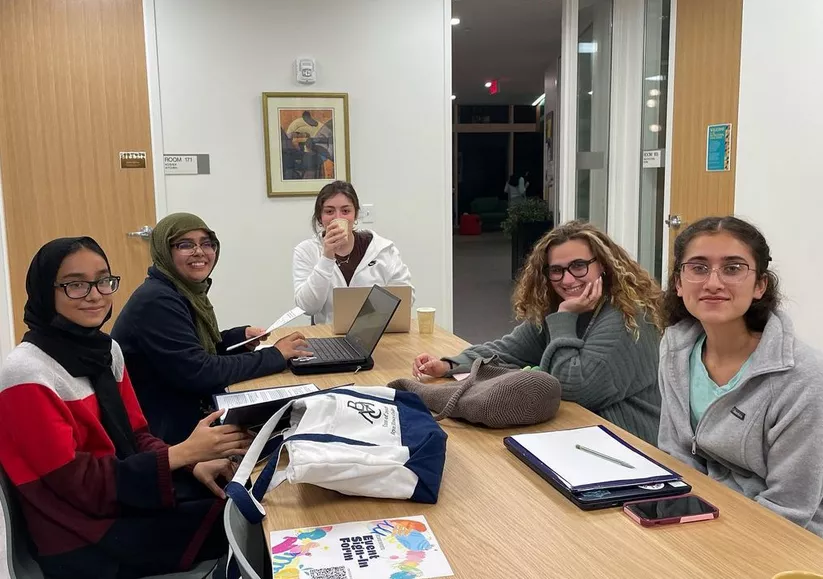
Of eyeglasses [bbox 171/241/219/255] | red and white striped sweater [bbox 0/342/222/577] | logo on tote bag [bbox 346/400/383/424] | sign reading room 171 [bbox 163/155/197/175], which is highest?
sign reading room 171 [bbox 163/155/197/175]

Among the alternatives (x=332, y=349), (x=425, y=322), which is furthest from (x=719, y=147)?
(x=332, y=349)

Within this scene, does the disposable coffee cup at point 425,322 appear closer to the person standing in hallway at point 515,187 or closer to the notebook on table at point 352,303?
the notebook on table at point 352,303

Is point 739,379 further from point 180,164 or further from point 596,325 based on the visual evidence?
point 180,164

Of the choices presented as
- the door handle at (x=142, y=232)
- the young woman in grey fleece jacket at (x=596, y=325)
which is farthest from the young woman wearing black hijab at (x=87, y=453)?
the door handle at (x=142, y=232)

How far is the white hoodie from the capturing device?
10.2 feet

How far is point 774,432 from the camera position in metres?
1.36

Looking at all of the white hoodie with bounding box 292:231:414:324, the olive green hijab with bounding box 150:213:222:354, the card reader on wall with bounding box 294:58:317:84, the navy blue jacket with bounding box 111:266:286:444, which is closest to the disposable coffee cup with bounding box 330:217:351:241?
the white hoodie with bounding box 292:231:414:324

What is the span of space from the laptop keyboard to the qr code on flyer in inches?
46.0

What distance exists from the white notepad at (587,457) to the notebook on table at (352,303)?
1.12 metres

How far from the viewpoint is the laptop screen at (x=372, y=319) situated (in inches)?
90.1

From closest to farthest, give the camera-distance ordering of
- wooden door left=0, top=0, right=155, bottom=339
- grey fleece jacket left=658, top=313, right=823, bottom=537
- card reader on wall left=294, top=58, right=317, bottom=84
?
grey fleece jacket left=658, top=313, right=823, bottom=537, wooden door left=0, top=0, right=155, bottom=339, card reader on wall left=294, top=58, right=317, bottom=84

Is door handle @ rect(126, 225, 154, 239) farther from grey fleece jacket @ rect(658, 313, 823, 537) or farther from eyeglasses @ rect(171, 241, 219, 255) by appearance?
grey fleece jacket @ rect(658, 313, 823, 537)

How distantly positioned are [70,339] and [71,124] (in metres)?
2.91

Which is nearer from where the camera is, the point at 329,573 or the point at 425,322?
the point at 329,573
